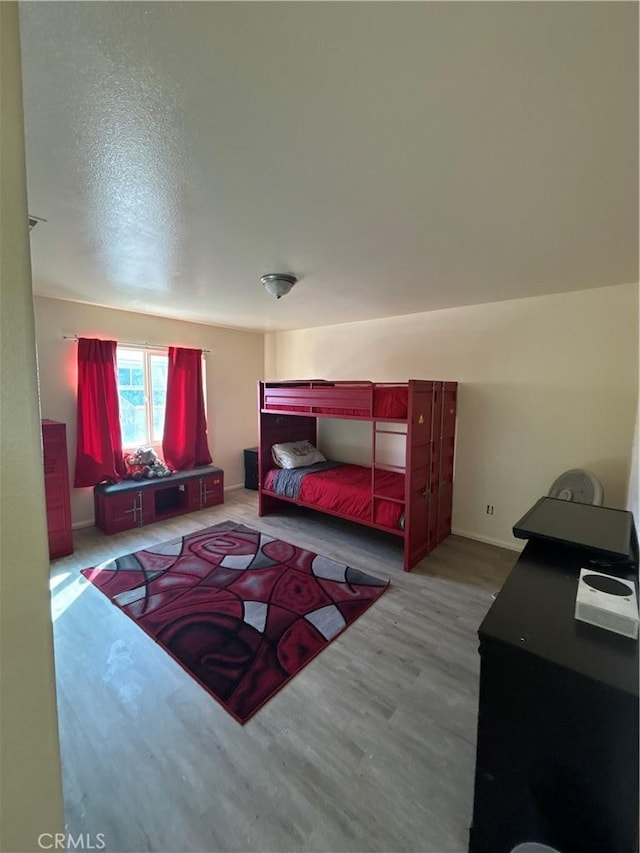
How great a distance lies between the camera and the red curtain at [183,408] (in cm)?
443

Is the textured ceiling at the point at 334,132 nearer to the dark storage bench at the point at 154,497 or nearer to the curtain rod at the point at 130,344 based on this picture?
the curtain rod at the point at 130,344

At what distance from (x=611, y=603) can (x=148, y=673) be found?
2.20 m

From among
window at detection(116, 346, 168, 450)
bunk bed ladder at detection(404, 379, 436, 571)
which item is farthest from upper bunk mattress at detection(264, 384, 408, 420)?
window at detection(116, 346, 168, 450)

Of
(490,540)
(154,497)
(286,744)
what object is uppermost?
(154,497)

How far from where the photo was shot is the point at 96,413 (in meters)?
3.74

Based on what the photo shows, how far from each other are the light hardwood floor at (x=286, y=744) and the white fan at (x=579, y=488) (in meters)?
1.06

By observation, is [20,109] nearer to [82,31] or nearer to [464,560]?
[82,31]

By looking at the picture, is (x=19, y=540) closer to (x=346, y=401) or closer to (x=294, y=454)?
(x=346, y=401)

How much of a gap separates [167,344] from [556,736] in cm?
470

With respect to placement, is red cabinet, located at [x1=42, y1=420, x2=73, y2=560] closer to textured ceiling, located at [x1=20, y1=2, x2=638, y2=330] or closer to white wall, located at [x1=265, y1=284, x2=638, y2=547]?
textured ceiling, located at [x1=20, y1=2, x2=638, y2=330]

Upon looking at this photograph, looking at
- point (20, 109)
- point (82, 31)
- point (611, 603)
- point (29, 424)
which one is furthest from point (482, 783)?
point (82, 31)

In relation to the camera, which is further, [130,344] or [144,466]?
[144,466]

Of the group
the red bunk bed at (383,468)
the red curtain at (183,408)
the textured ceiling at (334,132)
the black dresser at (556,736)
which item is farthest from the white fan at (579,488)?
the red curtain at (183,408)

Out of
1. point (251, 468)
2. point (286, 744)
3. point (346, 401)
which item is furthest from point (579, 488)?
point (251, 468)
